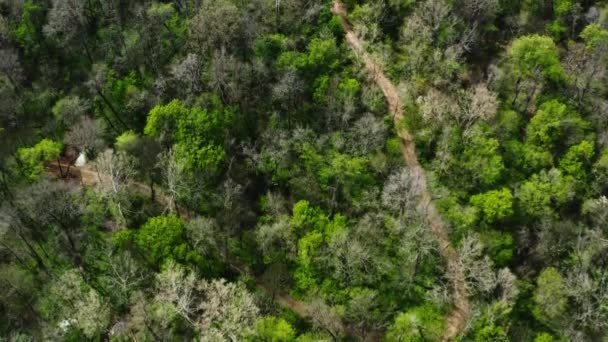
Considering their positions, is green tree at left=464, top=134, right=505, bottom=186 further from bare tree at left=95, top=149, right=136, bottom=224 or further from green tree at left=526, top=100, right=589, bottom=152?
bare tree at left=95, top=149, right=136, bottom=224

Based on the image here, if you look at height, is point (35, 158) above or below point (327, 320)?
above

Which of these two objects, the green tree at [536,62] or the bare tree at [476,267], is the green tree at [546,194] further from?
the green tree at [536,62]

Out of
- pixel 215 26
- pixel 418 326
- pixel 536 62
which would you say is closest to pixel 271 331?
pixel 418 326

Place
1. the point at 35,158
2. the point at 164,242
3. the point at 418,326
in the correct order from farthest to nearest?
the point at 35,158 → the point at 418,326 → the point at 164,242

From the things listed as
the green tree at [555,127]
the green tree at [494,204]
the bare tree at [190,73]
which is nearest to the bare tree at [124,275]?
the bare tree at [190,73]

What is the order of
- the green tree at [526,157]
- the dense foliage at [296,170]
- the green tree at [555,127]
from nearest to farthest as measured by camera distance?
the dense foliage at [296,170] → the green tree at [526,157] → the green tree at [555,127]

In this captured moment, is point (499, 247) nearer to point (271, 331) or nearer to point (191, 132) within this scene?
point (271, 331)

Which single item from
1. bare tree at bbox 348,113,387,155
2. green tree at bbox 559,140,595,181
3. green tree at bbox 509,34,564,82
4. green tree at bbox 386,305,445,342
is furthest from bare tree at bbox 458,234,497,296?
green tree at bbox 509,34,564,82

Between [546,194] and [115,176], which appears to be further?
[546,194]

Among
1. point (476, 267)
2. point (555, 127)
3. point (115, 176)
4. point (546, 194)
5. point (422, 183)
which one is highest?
point (555, 127)
